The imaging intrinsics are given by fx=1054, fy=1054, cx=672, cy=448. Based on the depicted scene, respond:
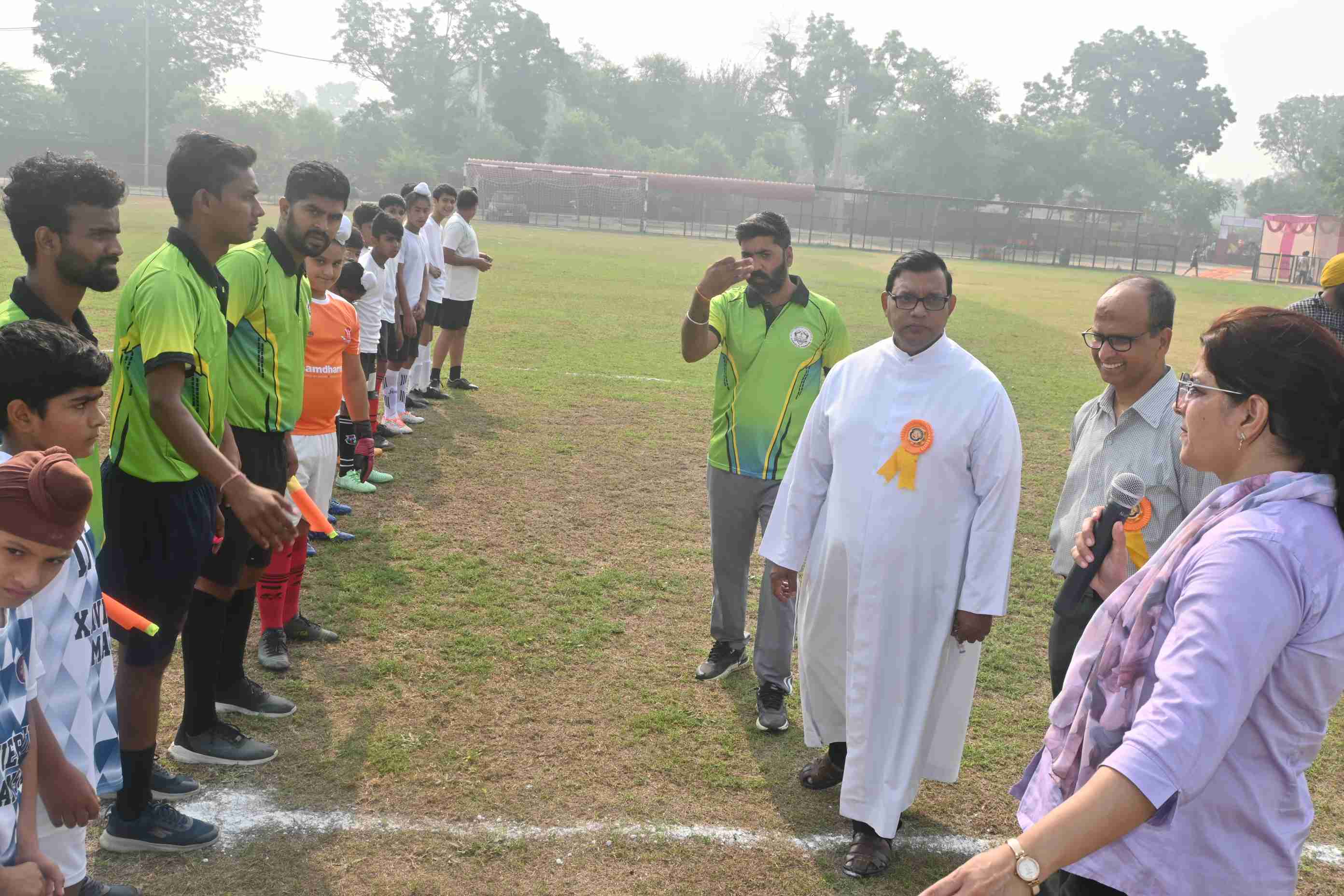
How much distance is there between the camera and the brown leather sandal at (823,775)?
4.42m

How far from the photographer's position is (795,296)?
527cm

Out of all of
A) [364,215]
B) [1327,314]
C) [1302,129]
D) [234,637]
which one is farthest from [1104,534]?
[1302,129]

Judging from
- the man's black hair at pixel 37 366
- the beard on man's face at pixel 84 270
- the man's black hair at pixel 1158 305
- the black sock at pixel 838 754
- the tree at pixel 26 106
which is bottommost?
the black sock at pixel 838 754

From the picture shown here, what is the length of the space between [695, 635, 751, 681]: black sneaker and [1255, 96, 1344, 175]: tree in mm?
136700

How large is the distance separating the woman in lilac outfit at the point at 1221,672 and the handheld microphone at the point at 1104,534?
2.11 ft

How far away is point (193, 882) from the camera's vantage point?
3562 mm

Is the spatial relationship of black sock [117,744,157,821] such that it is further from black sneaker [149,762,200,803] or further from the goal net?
the goal net

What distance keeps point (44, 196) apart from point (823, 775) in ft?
11.8

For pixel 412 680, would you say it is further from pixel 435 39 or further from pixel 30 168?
pixel 435 39

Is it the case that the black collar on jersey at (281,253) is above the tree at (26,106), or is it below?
below

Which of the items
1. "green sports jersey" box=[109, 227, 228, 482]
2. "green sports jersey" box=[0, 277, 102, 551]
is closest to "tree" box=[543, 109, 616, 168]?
"green sports jersey" box=[109, 227, 228, 482]

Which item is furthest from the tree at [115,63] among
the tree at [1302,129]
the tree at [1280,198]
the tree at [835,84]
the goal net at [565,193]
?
the tree at [1302,129]

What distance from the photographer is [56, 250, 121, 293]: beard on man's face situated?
3455mm

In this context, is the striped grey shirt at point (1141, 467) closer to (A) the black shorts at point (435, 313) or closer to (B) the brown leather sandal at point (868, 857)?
(B) the brown leather sandal at point (868, 857)
